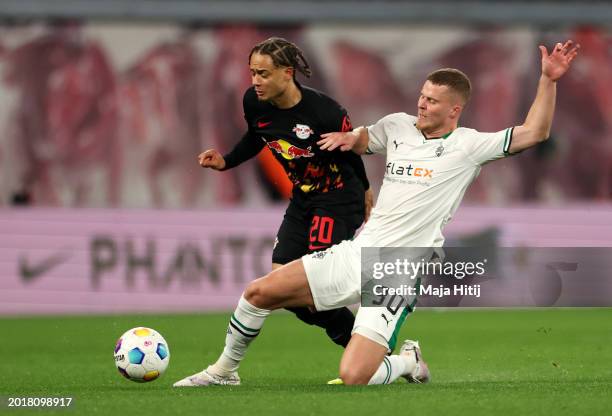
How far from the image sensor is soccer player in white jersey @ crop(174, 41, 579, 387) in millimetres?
7000

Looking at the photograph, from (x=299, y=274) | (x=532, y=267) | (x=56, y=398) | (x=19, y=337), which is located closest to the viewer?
(x=56, y=398)

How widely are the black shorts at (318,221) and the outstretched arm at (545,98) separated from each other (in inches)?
51.5

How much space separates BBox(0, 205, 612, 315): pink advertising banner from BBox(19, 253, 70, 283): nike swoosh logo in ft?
0.04

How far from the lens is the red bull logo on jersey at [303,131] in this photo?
762 cm

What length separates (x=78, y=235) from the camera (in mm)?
14812

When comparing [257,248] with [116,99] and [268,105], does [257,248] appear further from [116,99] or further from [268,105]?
[268,105]

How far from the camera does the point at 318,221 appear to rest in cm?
767

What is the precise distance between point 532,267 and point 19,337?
5.86m

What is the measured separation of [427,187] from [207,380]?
166 cm

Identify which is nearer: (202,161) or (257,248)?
(202,161)

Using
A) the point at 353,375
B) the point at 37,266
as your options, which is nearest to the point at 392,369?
the point at 353,375

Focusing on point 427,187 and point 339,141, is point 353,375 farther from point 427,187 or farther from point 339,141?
point 339,141

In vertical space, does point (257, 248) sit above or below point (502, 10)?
below

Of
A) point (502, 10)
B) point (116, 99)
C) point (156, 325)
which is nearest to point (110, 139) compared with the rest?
point (116, 99)
